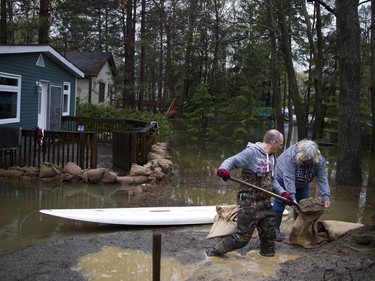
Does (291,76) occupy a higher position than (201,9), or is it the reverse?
(201,9)

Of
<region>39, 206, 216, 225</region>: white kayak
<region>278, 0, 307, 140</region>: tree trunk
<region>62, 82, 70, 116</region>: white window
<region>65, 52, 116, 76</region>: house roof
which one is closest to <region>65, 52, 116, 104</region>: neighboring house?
<region>65, 52, 116, 76</region>: house roof

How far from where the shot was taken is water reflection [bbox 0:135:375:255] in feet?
20.0

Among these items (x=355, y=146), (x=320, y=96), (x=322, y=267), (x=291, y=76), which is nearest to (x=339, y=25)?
(x=355, y=146)

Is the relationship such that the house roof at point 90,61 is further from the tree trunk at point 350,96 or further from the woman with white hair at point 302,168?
the woman with white hair at point 302,168

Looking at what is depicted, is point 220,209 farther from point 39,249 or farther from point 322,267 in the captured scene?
point 39,249

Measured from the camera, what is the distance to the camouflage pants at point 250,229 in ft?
15.6

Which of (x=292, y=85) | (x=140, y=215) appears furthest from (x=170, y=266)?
(x=292, y=85)

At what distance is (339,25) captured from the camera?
10617 mm

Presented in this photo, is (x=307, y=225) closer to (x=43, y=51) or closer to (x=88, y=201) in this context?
(x=88, y=201)

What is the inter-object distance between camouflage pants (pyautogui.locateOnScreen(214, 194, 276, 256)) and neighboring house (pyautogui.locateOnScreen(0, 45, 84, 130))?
8691 mm

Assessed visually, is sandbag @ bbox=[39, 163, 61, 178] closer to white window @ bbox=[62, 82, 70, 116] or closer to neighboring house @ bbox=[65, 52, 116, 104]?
white window @ bbox=[62, 82, 70, 116]

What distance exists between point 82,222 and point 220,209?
241cm

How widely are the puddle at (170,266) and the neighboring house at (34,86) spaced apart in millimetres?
7926

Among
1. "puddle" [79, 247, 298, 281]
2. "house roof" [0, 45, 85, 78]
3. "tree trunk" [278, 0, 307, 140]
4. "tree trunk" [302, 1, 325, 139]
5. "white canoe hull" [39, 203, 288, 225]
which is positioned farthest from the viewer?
"tree trunk" [302, 1, 325, 139]
